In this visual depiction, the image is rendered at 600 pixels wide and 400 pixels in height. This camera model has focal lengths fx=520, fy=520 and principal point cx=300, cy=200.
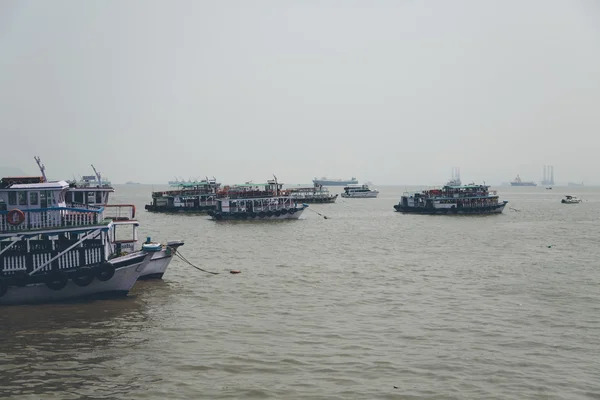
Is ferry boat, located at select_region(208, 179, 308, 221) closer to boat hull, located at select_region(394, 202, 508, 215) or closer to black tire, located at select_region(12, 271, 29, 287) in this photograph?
boat hull, located at select_region(394, 202, 508, 215)

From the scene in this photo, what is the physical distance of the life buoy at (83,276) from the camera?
81.2ft

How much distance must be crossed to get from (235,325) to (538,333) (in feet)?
40.2

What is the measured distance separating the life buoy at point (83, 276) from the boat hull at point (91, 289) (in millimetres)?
312

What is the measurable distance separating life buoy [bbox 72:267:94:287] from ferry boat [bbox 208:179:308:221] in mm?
58504

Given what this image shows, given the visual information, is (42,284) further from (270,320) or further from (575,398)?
(575,398)

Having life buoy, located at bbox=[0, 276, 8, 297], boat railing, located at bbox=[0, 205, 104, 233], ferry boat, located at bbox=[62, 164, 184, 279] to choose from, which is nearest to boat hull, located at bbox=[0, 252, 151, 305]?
life buoy, located at bbox=[0, 276, 8, 297]

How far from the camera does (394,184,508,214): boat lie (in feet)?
316

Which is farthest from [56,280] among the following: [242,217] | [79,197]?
[242,217]

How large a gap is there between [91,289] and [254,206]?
196 feet

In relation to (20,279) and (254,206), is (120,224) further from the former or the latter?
(254,206)

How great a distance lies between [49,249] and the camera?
24.7m

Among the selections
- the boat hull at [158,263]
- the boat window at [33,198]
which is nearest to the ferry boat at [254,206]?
the boat hull at [158,263]

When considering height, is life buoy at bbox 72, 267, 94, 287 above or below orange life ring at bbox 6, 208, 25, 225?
below

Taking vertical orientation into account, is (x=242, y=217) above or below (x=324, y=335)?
above
